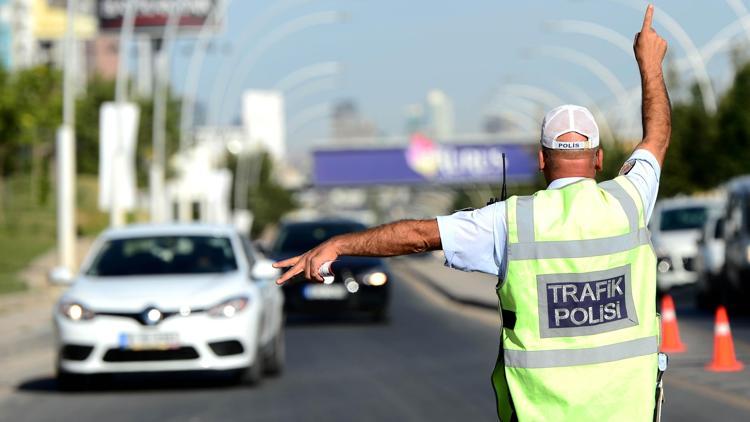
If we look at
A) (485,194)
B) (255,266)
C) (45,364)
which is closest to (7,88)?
(45,364)

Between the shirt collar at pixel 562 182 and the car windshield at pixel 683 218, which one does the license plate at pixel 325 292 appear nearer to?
the car windshield at pixel 683 218

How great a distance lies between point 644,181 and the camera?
5117 mm

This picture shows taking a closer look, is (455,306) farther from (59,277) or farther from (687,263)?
(59,277)

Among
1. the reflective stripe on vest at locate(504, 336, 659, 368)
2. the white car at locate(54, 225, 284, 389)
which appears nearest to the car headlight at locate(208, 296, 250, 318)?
the white car at locate(54, 225, 284, 389)

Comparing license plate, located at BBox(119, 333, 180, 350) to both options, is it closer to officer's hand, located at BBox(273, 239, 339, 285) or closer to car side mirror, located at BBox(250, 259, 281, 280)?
car side mirror, located at BBox(250, 259, 281, 280)

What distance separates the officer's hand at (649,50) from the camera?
544 cm

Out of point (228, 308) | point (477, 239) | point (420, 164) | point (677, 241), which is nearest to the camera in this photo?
point (477, 239)

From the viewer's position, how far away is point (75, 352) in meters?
14.6

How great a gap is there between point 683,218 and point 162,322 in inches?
758

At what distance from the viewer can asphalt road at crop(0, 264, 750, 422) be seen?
12742mm

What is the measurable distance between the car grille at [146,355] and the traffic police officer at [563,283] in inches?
387

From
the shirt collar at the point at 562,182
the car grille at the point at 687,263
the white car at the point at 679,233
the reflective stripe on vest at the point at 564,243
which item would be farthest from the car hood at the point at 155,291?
the car grille at the point at 687,263

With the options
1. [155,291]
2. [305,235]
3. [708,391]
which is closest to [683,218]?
[305,235]

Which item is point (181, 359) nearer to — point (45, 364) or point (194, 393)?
Result: point (194, 393)
